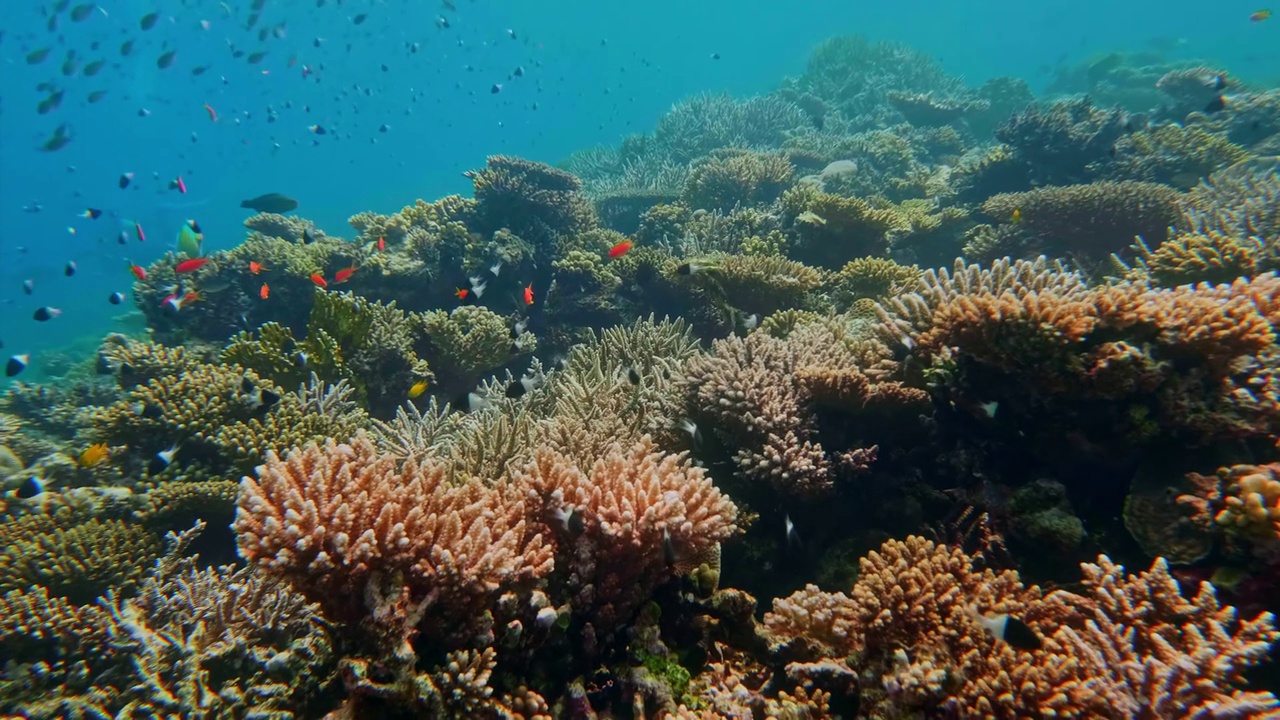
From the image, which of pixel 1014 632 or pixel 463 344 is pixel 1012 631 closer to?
pixel 1014 632

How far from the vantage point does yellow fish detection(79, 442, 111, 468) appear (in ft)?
17.7

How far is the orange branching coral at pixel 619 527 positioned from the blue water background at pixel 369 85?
5194 centimetres

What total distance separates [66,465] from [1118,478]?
30.7ft

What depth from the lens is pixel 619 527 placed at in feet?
9.07

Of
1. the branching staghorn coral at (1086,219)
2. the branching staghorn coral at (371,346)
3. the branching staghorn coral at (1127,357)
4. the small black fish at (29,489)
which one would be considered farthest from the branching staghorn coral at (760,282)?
the small black fish at (29,489)

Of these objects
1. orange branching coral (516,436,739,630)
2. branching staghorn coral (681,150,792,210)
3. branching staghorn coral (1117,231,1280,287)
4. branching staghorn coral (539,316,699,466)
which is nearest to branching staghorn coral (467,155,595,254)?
branching staghorn coral (681,150,792,210)

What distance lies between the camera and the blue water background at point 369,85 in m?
60.1

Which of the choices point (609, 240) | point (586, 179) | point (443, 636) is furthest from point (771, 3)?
point (443, 636)

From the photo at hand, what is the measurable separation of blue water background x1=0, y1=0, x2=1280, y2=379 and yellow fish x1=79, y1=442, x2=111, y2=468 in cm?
4668

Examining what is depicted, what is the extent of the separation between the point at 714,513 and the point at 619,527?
673 mm

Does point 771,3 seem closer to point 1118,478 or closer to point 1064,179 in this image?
point 1064,179

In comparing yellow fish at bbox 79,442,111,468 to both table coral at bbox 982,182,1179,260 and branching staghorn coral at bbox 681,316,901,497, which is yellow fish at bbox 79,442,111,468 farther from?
table coral at bbox 982,182,1179,260

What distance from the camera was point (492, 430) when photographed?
453 cm

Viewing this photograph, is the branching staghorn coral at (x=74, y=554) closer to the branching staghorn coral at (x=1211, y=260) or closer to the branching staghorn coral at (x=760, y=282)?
the branching staghorn coral at (x=760, y=282)
